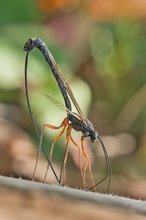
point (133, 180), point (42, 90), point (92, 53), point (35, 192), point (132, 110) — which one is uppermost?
point (92, 53)

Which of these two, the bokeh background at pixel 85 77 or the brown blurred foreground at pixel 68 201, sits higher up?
the bokeh background at pixel 85 77

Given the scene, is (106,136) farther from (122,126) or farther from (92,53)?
(92,53)

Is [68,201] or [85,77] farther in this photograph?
[85,77]

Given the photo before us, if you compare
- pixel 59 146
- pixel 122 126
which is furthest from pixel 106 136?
pixel 59 146

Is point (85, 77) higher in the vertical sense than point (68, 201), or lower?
higher

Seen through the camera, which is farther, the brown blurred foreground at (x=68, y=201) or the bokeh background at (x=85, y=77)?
the bokeh background at (x=85, y=77)
